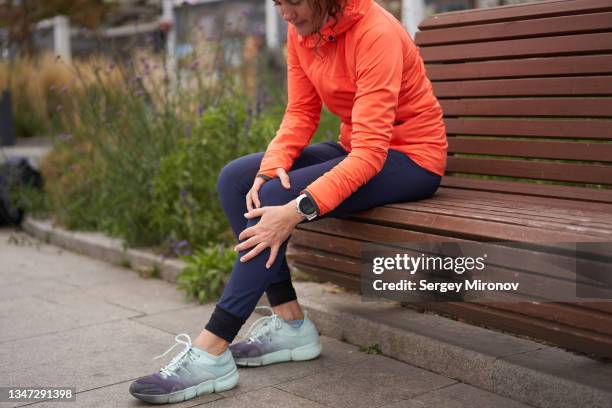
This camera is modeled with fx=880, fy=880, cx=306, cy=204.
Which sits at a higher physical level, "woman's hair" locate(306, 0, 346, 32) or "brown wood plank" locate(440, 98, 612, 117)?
"woman's hair" locate(306, 0, 346, 32)

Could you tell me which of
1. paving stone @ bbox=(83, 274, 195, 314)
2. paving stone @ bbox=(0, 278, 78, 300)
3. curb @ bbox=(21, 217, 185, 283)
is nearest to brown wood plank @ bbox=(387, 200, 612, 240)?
paving stone @ bbox=(83, 274, 195, 314)

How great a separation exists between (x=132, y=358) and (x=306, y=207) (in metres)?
0.99

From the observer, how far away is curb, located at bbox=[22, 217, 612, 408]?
8.58 ft

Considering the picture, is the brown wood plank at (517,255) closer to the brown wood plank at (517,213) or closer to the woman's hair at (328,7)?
the brown wood plank at (517,213)

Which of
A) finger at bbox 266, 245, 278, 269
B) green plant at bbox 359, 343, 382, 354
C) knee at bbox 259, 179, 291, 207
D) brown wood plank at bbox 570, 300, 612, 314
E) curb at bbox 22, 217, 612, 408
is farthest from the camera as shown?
green plant at bbox 359, 343, 382, 354

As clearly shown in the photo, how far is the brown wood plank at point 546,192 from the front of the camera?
9.51 ft

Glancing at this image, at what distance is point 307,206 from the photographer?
272 centimetres

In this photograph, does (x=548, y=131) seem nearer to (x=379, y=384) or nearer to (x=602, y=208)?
(x=602, y=208)

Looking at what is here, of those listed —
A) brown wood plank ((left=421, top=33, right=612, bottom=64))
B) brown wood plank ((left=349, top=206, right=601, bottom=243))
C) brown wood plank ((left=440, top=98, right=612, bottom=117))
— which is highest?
brown wood plank ((left=421, top=33, right=612, bottom=64))

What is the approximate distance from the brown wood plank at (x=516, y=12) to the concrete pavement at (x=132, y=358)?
1352mm

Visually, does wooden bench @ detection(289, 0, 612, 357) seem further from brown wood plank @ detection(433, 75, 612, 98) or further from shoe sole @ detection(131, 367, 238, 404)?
shoe sole @ detection(131, 367, 238, 404)

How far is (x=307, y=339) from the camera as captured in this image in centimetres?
312

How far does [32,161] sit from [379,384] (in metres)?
4.45

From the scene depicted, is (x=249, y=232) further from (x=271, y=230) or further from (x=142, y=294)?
(x=142, y=294)
